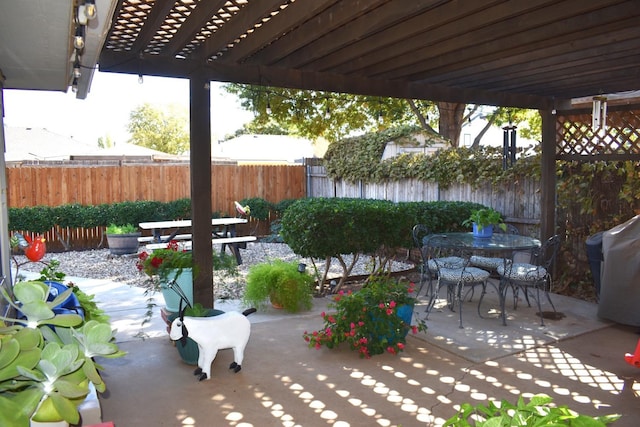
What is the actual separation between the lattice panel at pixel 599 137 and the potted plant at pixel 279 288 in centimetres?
348

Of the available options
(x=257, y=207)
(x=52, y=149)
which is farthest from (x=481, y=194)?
(x=52, y=149)

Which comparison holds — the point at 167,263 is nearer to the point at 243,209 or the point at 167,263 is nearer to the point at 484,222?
the point at 484,222

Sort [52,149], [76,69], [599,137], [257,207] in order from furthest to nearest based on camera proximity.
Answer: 1. [52,149]
2. [257,207]
3. [599,137]
4. [76,69]

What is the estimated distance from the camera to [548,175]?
21.2ft

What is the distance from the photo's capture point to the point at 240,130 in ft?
112

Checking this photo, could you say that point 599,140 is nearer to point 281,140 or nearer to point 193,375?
point 193,375

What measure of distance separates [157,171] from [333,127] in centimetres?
436

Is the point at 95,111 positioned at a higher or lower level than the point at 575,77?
higher

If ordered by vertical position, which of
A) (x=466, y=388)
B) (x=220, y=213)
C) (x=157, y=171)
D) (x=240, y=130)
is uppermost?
(x=240, y=130)

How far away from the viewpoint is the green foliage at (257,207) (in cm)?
1121

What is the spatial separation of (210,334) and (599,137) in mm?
5015

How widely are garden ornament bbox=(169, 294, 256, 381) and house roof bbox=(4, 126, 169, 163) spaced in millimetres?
9619

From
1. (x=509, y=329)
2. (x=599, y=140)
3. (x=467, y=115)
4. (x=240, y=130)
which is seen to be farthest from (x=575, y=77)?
(x=240, y=130)

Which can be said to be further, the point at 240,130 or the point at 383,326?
the point at 240,130
